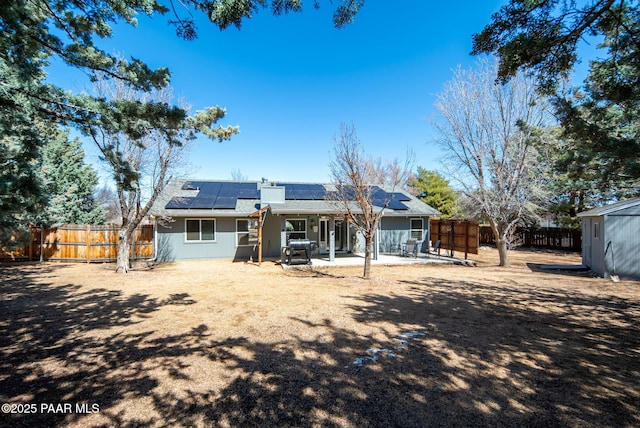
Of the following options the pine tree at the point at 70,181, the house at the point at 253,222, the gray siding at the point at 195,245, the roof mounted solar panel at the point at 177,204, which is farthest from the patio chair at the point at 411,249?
the pine tree at the point at 70,181

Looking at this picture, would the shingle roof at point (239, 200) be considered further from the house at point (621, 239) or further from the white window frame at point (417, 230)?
the house at point (621, 239)

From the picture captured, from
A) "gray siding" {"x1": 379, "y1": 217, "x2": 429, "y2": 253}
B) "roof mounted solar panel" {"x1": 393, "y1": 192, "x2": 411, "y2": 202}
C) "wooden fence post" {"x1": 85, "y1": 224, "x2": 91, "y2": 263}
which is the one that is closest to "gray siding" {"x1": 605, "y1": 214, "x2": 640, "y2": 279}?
"gray siding" {"x1": 379, "y1": 217, "x2": 429, "y2": 253}

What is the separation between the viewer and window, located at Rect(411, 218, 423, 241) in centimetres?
1791

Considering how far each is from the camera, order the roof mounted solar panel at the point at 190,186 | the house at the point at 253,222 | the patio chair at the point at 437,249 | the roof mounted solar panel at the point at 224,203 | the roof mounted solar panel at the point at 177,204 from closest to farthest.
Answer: the house at the point at 253,222, the roof mounted solar panel at the point at 177,204, the roof mounted solar panel at the point at 224,203, the patio chair at the point at 437,249, the roof mounted solar panel at the point at 190,186

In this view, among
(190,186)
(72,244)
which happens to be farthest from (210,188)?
(72,244)

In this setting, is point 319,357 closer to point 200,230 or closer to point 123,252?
point 123,252

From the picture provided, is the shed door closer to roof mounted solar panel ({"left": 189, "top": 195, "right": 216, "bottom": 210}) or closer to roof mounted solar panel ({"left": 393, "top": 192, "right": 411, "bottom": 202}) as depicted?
roof mounted solar panel ({"left": 393, "top": 192, "right": 411, "bottom": 202})

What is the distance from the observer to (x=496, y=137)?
12.3m

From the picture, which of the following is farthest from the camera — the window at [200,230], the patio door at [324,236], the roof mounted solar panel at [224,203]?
the patio door at [324,236]

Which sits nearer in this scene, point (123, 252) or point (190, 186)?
point (123, 252)

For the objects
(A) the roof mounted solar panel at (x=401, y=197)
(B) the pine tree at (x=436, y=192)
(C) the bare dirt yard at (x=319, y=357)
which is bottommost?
(C) the bare dirt yard at (x=319, y=357)

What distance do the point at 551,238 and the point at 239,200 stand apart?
21.5m

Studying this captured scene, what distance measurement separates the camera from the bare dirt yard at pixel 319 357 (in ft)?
9.32

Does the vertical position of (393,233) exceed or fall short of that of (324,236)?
it exceeds it
